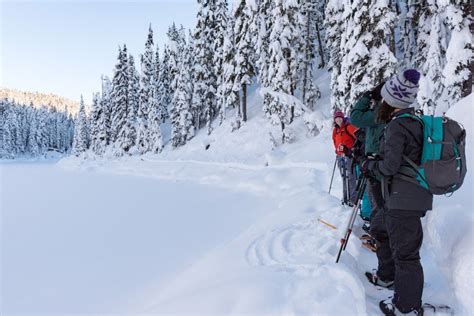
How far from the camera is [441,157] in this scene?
2.88m

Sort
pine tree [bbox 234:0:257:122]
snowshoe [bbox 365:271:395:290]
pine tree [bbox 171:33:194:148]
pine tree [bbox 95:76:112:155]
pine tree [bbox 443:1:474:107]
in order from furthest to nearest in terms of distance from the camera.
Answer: pine tree [bbox 95:76:112:155], pine tree [bbox 171:33:194:148], pine tree [bbox 234:0:257:122], pine tree [bbox 443:1:474:107], snowshoe [bbox 365:271:395:290]

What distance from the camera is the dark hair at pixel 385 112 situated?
11.4 feet

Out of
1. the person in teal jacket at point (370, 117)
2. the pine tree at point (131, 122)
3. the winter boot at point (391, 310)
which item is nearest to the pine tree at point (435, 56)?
the person in teal jacket at point (370, 117)

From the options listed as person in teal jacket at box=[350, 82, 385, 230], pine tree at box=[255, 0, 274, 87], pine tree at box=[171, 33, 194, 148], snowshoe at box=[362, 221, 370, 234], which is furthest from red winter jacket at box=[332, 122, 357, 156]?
pine tree at box=[171, 33, 194, 148]

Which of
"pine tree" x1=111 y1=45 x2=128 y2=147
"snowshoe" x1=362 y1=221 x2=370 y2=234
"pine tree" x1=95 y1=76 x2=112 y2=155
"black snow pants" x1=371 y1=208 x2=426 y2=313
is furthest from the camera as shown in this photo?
"pine tree" x1=95 y1=76 x2=112 y2=155

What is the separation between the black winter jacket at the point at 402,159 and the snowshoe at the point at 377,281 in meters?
1.25

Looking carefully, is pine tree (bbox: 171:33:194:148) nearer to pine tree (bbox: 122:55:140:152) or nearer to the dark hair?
pine tree (bbox: 122:55:140:152)

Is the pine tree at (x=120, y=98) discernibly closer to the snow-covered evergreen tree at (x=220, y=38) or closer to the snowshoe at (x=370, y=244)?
the snow-covered evergreen tree at (x=220, y=38)

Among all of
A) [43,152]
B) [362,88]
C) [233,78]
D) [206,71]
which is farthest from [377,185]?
[43,152]

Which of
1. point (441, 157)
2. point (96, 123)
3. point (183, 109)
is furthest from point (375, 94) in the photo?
point (96, 123)

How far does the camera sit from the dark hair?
347 cm

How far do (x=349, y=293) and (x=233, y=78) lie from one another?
2657cm

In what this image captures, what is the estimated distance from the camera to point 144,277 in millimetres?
5016

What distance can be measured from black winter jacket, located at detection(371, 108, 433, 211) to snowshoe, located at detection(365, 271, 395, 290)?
4.09 ft
